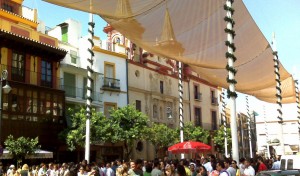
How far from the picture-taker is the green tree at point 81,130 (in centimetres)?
2847

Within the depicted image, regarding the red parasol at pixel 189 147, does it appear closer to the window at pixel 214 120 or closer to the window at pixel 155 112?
the window at pixel 155 112

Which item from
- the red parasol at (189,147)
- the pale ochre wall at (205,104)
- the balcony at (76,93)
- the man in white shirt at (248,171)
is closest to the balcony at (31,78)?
the balcony at (76,93)

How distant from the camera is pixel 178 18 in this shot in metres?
10.9

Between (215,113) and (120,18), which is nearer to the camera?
(120,18)

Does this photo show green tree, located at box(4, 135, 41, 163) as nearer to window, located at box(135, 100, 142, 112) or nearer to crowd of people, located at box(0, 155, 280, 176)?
crowd of people, located at box(0, 155, 280, 176)

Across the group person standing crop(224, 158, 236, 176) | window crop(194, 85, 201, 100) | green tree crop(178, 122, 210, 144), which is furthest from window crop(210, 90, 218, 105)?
person standing crop(224, 158, 236, 176)

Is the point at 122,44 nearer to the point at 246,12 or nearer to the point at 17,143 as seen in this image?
the point at 17,143

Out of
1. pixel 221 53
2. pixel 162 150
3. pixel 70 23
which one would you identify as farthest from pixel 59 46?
pixel 221 53

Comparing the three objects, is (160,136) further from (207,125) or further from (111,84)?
(207,125)

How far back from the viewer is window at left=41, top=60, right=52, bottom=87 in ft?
99.3

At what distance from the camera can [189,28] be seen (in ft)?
37.5

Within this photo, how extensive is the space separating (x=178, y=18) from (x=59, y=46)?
23.3 metres

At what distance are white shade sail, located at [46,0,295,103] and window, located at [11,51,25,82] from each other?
53.4 feet

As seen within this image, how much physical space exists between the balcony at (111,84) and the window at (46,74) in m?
5.48
